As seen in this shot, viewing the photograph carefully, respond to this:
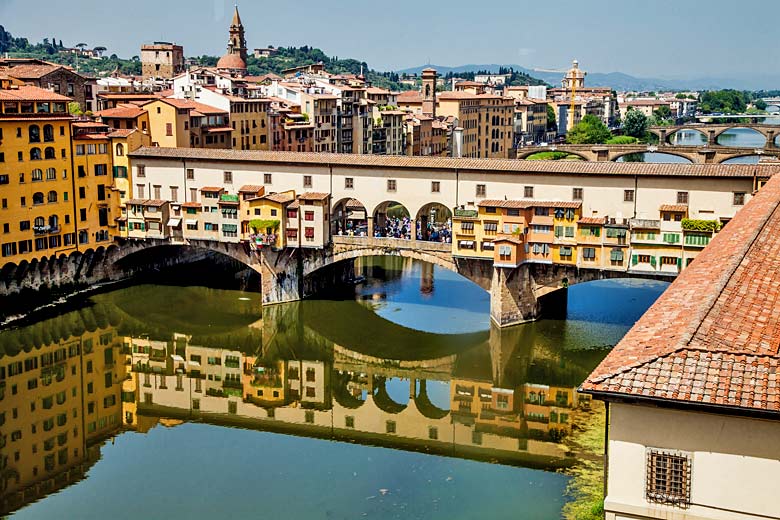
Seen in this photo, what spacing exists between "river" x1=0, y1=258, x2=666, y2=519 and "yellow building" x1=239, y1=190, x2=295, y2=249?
8.77 feet

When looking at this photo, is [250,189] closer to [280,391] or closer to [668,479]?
[280,391]

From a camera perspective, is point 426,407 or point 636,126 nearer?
point 426,407

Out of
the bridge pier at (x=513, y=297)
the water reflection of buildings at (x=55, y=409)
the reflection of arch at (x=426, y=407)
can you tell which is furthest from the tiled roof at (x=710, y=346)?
the bridge pier at (x=513, y=297)

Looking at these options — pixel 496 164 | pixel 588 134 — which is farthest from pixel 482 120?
pixel 496 164

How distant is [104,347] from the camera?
106 ft

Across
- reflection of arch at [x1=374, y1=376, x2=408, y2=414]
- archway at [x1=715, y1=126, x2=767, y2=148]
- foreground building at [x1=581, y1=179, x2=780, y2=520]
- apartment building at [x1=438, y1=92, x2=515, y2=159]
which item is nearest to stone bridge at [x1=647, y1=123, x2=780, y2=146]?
apartment building at [x1=438, y1=92, x2=515, y2=159]

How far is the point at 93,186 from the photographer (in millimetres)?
39531

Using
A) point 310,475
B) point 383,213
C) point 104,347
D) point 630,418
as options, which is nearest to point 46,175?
point 104,347

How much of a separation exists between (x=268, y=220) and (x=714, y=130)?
263ft

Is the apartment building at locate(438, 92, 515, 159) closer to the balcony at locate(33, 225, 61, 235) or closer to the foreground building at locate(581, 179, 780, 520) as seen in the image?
the balcony at locate(33, 225, 61, 235)

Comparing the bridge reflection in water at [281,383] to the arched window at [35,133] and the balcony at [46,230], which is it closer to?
the balcony at [46,230]

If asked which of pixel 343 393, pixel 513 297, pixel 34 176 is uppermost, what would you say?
pixel 34 176

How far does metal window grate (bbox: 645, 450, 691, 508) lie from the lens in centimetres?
1063

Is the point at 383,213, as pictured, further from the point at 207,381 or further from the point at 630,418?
the point at 630,418
